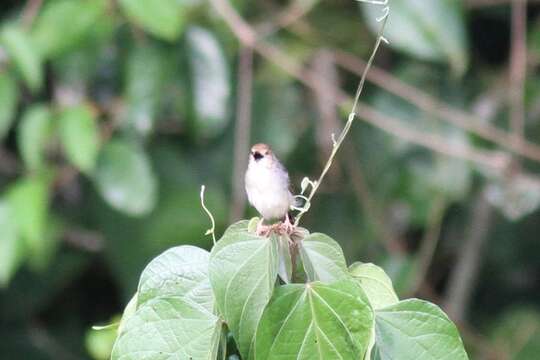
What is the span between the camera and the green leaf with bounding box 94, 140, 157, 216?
9.52 ft

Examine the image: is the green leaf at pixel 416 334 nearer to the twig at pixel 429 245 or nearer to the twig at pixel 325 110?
the twig at pixel 429 245

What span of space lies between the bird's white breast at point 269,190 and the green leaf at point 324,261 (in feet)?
1.16

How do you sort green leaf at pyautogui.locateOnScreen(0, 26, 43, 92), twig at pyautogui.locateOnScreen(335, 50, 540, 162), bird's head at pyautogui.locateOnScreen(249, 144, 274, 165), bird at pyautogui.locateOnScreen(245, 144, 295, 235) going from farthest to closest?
twig at pyautogui.locateOnScreen(335, 50, 540, 162), green leaf at pyautogui.locateOnScreen(0, 26, 43, 92), bird's head at pyautogui.locateOnScreen(249, 144, 274, 165), bird at pyautogui.locateOnScreen(245, 144, 295, 235)

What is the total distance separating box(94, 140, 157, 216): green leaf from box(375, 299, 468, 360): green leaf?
169 cm

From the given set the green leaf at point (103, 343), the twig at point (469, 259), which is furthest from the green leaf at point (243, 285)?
the twig at point (469, 259)

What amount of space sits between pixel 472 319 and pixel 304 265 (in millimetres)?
2960

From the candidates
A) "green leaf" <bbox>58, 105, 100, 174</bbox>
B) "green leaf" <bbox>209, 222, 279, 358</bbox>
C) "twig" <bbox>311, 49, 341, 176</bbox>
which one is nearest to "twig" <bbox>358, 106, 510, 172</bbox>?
"twig" <bbox>311, 49, 341, 176</bbox>

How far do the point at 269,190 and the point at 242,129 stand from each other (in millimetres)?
1358

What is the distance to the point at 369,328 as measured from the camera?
119 cm

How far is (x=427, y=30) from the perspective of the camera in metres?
2.91

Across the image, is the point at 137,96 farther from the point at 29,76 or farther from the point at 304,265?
the point at 304,265

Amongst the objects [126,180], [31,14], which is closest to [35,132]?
[126,180]

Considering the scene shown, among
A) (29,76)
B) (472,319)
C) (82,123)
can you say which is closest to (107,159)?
(82,123)

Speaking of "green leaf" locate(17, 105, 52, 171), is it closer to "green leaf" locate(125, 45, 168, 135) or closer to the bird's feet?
"green leaf" locate(125, 45, 168, 135)
